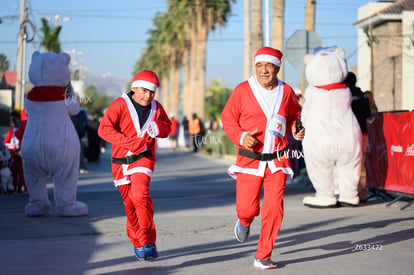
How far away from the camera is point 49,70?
11109 millimetres

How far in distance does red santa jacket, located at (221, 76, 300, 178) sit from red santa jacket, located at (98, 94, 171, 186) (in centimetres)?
75

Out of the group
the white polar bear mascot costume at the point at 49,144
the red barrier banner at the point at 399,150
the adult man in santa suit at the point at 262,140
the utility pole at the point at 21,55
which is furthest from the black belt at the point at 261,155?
the utility pole at the point at 21,55

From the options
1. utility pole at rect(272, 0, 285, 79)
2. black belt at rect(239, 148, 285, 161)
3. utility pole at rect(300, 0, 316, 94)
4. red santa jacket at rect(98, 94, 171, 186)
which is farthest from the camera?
utility pole at rect(272, 0, 285, 79)

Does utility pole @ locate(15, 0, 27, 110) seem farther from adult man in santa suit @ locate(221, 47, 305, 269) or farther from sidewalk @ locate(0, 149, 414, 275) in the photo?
adult man in santa suit @ locate(221, 47, 305, 269)

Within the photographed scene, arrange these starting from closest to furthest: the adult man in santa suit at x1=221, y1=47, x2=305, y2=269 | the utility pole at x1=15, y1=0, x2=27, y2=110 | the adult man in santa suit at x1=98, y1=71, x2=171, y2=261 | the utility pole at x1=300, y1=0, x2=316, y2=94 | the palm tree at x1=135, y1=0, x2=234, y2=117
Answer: the adult man in santa suit at x1=221, y1=47, x2=305, y2=269 < the adult man in santa suit at x1=98, y1=71, x2=171, y2=261 < the utility pole at x1=300, y1=0, x2=316, y2=94 < the utility pole at x1=15, y1=0, x2=27, y2=110 < the palm tree at x1=135, y1=0, x2=234, y2=117

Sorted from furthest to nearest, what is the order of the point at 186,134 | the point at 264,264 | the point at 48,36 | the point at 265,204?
the point at 48,36 < the point at 186,134 < the point at 265,204 < the point at 264,264

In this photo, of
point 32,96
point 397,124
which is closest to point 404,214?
point 397,124

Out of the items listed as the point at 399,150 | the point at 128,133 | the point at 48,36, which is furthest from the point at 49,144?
the point at 48,36

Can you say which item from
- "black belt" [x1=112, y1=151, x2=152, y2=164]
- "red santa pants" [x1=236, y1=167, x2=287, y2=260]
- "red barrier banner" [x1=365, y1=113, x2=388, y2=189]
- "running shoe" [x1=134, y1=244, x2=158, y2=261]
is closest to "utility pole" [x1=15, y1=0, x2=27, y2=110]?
"red barrier banner" [x1=365, y1=113, x2=388, y2=189]

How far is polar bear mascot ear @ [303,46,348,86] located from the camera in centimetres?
1143

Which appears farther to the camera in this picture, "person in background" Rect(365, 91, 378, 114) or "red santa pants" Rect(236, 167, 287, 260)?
"person in background" Rect(365, 91, 378, 114)

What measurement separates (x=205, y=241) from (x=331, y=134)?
3.65 meters

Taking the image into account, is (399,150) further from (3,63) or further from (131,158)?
(3,63)

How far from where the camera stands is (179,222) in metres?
10.2
